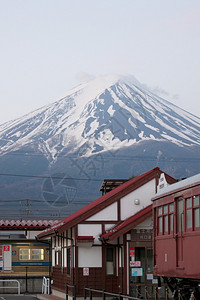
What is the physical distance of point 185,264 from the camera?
1739 cm

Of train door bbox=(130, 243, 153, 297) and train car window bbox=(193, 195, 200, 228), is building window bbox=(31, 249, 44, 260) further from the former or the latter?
train car window bbox=(193, 195, 200, 228)

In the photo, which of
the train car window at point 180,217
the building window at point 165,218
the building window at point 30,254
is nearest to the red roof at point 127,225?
the building window at point 165,218

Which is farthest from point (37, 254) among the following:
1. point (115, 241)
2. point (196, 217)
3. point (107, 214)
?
point (196, 217)

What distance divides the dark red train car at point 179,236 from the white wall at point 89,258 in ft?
28.1

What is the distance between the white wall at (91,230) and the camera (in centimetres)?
2944

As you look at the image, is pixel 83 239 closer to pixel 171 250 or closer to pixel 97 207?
pixel 97 207

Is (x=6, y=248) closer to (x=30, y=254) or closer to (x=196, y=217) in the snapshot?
(x=30, y=254)

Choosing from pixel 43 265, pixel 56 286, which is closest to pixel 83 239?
pixel 56 286

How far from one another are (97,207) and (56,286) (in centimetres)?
785

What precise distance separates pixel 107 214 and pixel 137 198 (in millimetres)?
1501

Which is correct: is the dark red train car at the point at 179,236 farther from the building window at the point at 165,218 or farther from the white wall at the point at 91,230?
the white wall at the point at 91,230

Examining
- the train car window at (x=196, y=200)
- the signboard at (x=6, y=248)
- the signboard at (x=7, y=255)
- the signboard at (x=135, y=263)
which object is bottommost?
the signboard at (x=7, y=255)

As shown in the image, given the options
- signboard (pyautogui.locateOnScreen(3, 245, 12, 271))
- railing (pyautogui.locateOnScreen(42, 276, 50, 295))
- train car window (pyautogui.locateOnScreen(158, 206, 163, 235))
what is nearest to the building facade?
railing (pyautogui.locateOnScreen(42, 276, 50, 295))

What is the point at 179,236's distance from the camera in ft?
58.9
